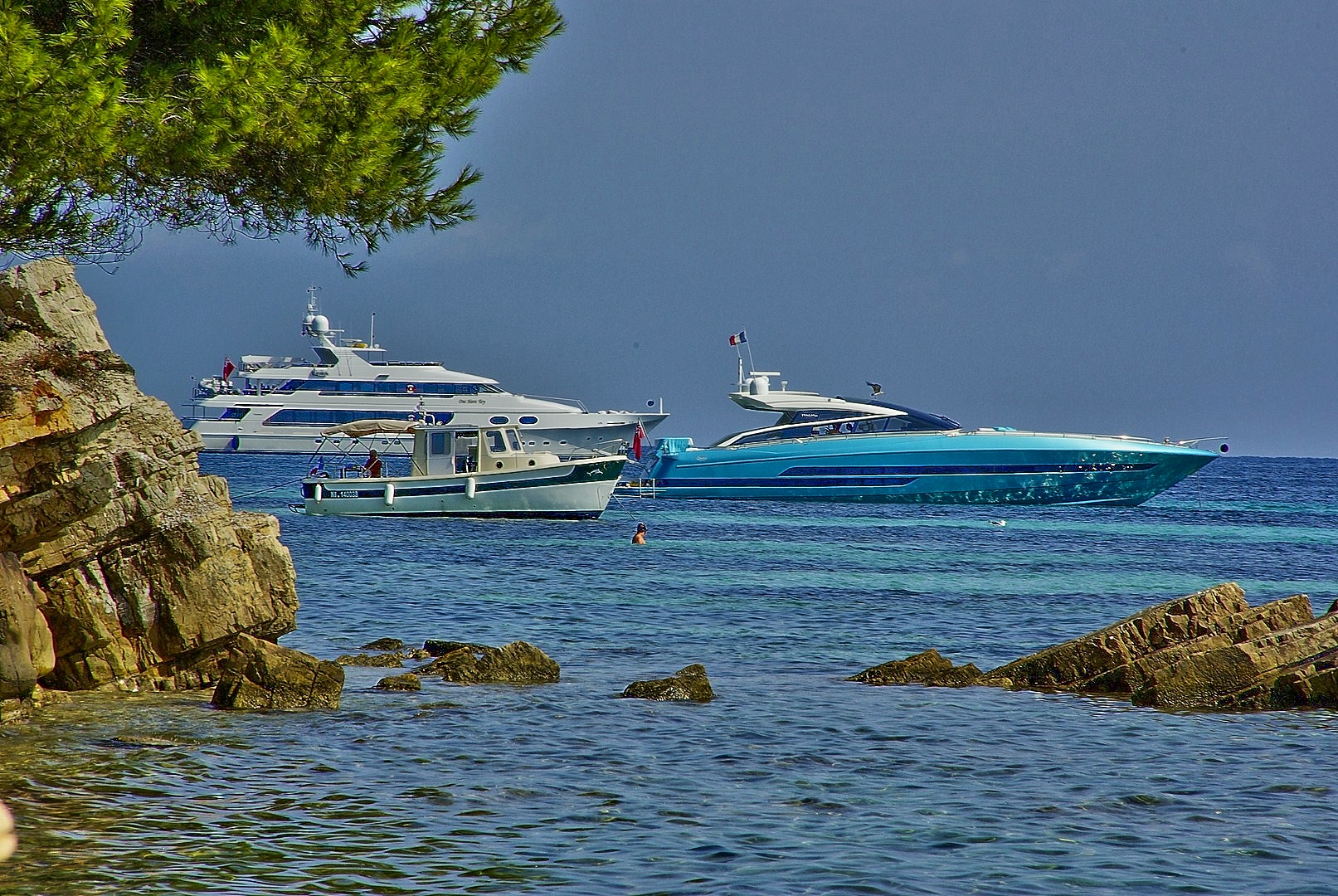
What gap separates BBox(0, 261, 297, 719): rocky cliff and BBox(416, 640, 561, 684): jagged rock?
213 cm

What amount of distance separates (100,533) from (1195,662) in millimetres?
10652

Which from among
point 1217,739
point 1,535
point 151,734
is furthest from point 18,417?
point 1217,739

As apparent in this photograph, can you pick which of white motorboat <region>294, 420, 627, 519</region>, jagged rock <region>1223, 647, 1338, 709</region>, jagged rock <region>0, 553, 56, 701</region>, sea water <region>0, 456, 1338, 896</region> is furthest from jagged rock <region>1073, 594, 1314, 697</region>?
white motorboat <region>294, 420, 627, 519</region>

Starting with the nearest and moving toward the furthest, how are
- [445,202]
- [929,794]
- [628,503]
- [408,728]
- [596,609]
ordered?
[929,794]
[408,728]
[445,202]
[596,609]
[628,503]

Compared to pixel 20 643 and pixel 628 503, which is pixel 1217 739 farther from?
pixel 628 503

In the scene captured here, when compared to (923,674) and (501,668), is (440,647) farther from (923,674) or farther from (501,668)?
(923,674)

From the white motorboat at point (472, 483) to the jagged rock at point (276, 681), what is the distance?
27.8 meters

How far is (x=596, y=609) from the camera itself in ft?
70.4

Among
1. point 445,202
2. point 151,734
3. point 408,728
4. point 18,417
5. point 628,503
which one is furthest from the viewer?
point 628,503

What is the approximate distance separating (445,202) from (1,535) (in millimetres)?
4760

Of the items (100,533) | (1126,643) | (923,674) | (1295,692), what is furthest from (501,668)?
(1295,692)

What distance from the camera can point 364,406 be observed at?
9900cm

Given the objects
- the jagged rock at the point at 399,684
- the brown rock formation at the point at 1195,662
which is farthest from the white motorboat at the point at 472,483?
the brown rock formation at the point at 1195,662

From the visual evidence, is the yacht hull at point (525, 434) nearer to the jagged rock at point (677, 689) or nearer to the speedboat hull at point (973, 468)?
the speedboat hull at point (973, 468)
